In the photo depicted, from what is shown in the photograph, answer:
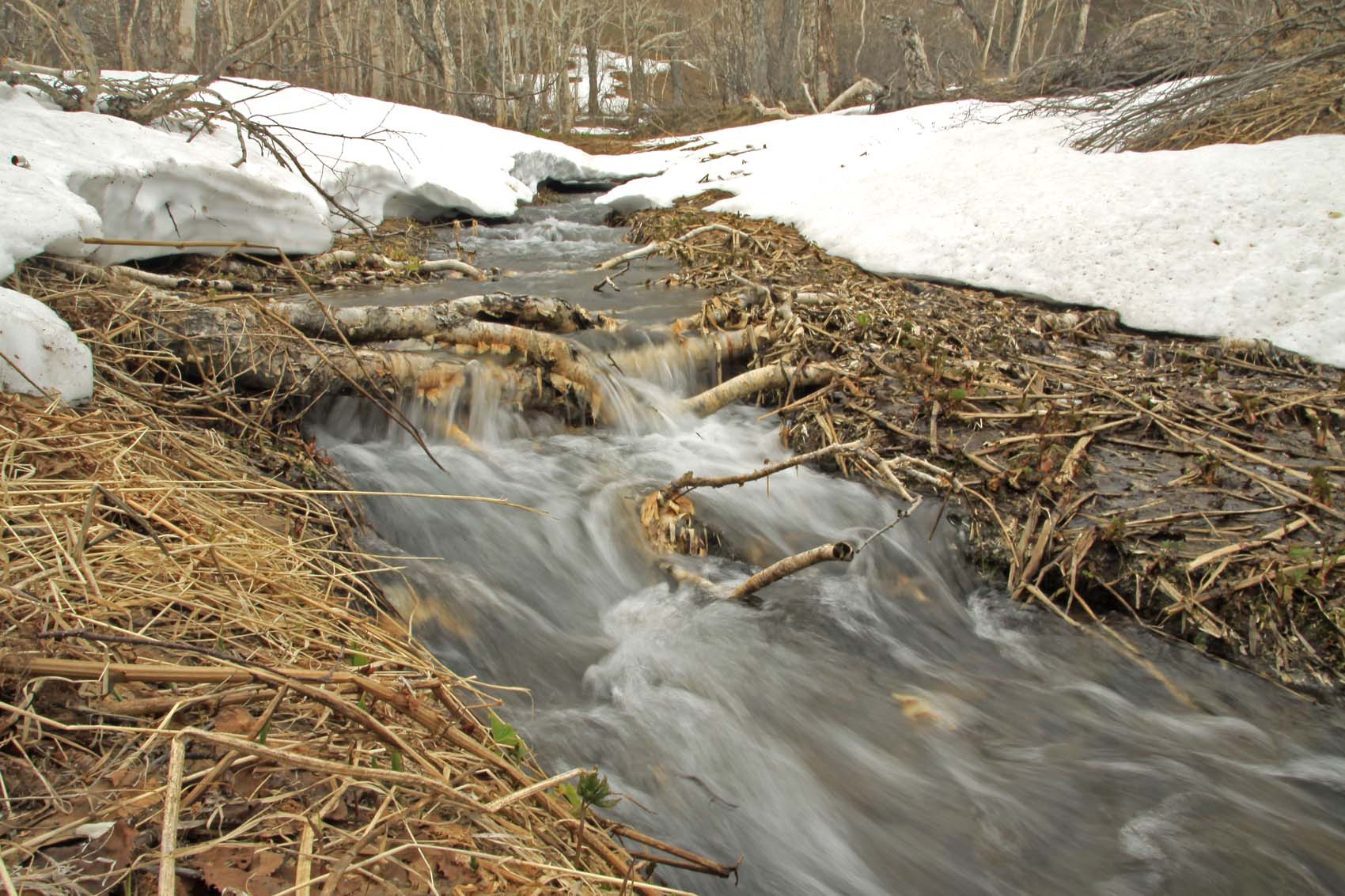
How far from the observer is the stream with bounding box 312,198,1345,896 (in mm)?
2473

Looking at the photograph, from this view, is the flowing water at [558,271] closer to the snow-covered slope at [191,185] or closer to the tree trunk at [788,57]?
the snow-covered slope at [191,185]

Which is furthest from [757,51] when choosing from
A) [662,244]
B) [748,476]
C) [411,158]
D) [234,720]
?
[234,720]

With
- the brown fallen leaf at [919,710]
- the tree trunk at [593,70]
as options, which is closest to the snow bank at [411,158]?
the brown fallen leaf at [919,710]

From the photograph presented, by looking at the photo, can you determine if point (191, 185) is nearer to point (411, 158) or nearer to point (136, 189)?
point (136, 189)

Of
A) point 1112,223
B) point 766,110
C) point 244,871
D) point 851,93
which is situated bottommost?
point 244,871

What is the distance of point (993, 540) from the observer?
375 cm

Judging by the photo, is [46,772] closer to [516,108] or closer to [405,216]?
[405,216]

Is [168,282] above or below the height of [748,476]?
above

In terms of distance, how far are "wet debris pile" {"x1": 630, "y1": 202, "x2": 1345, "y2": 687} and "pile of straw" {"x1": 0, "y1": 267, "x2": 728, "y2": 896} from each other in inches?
90.0

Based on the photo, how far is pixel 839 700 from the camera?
312 cm

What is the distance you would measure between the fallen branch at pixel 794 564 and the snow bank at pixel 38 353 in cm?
261

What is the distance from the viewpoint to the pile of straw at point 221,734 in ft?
3.98

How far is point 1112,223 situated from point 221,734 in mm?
7394

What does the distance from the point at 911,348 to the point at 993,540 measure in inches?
82.8
